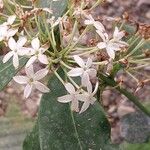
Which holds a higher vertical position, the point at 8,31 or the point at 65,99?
the point at 8,31

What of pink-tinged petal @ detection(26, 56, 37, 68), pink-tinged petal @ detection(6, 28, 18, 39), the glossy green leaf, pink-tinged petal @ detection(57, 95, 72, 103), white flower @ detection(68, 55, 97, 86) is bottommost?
the glossy green leaf

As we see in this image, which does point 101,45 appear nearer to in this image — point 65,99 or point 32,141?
point 65,99

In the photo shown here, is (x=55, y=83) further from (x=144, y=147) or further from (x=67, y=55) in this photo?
(x=144, y=147)

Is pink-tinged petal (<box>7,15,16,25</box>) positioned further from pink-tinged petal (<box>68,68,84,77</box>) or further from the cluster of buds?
pink-tinged petal (<box>68,68,84,77</box>)

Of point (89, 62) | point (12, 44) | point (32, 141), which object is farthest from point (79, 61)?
point (32, 141)

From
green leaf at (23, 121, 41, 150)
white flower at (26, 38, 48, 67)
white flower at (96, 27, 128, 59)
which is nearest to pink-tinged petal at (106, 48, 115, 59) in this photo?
white flower at (96, 27, 128, 59)

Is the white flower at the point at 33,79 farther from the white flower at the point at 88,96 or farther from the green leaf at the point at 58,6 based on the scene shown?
the green leaf at the point at 58,6

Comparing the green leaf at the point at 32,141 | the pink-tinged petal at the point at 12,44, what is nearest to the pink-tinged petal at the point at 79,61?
the pink-tinged petal at the point at 12,44
